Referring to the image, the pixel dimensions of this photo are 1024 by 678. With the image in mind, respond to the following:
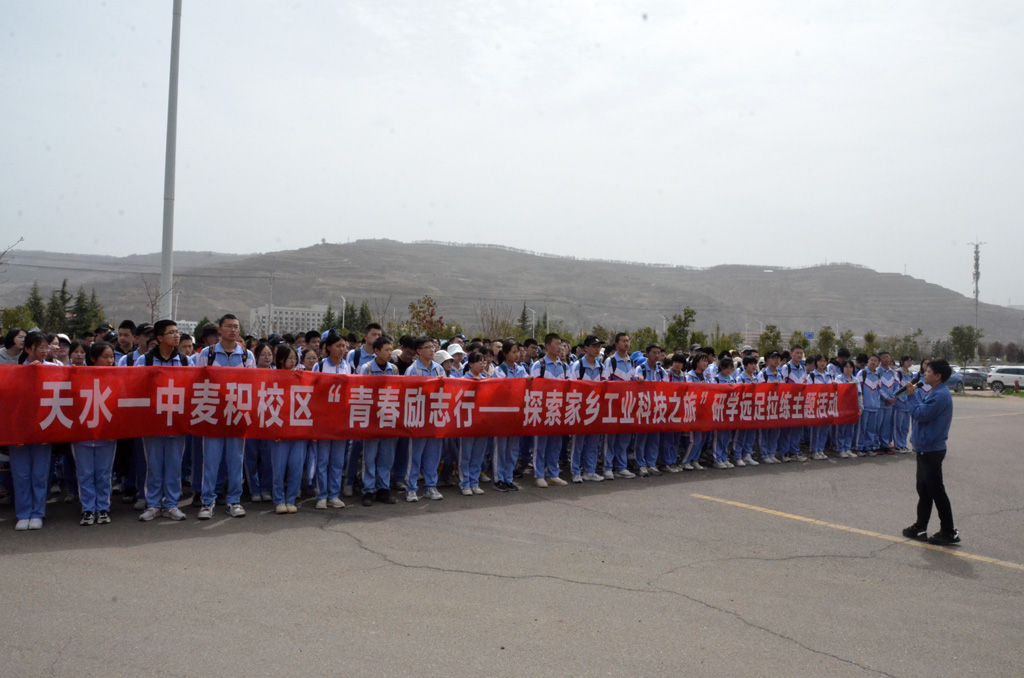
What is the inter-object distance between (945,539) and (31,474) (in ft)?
28.6

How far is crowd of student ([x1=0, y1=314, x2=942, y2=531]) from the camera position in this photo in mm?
7133

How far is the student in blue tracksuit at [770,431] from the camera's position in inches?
500

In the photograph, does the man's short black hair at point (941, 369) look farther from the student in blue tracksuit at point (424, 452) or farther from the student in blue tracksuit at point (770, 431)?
the student in blue tracksuit at point (424, 452)

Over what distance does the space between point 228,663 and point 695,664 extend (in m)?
2.58

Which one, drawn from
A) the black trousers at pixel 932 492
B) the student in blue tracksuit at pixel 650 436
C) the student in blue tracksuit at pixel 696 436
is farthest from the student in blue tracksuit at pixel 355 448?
the black trousers at pixel 932 492

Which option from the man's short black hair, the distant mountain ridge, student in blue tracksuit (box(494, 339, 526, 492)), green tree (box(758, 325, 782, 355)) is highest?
the distant mountain ridge

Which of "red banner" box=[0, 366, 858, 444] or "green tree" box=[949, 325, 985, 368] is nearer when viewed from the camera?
"red banner" box=[0, 366, 858, 444]

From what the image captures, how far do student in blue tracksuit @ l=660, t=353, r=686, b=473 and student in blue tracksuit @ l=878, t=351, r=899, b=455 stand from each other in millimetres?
5531

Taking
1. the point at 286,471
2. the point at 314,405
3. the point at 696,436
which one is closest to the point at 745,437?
the point at 696,436

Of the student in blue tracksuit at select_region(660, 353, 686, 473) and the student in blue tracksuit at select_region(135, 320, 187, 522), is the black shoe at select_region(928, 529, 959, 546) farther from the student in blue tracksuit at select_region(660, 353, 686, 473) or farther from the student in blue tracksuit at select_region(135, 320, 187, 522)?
the student in blue tracksuit at select_region(135, 320, 187, 522)

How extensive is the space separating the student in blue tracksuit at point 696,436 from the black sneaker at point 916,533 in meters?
4.06

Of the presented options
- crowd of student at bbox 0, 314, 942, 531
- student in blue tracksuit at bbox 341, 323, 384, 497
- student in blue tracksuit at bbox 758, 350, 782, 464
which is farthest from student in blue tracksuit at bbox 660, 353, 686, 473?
student in blue tracksuit at bbox 341, 323, 384, 497

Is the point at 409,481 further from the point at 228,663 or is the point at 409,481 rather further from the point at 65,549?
the point at 228,663

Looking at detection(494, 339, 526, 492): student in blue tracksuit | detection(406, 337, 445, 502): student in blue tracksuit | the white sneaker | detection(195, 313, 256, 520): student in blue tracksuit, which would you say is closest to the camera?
the white sneaker
